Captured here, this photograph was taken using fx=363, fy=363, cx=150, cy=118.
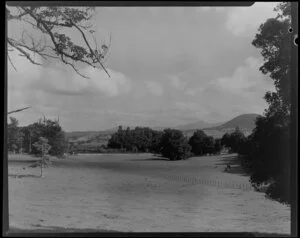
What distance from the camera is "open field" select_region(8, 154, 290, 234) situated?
3.98m

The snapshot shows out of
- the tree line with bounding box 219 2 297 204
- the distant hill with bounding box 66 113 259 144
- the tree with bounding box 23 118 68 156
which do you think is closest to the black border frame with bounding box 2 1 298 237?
the tree line with bounding box 219 2 297 204

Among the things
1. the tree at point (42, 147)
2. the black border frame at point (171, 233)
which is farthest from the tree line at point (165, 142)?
the black border frame at point (171, 233)

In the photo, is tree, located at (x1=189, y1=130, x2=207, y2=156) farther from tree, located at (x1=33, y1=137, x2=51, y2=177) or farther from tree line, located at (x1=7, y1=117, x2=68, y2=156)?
tree, located at (x1=33, y1=137, x2=51, y2=177)

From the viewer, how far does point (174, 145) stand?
13.8 ft

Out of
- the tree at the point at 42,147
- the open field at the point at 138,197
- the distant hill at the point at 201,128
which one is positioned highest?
the distant hill at the point at 201,128

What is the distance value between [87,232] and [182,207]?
1.07 metres

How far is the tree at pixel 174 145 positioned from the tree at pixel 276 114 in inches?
31.0

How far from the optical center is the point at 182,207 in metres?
4.06

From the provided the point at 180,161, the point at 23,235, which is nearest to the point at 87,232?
the point at 23,235

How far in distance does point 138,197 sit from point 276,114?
1.82 m

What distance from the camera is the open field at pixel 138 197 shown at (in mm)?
3979

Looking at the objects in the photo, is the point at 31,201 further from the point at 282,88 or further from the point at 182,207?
the point at 282,88

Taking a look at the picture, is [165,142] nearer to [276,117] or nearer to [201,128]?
[201,128]

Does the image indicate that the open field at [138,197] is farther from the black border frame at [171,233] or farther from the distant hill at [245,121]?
the distant hill at [245,121]
